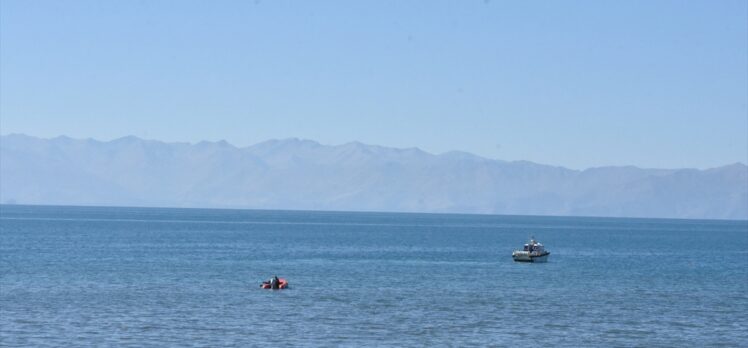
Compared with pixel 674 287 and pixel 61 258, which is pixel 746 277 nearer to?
pixel 674 287

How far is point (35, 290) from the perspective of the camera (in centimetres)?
7619

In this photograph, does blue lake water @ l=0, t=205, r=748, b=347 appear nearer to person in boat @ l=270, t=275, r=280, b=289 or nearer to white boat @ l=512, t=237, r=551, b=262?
person in boat @ l=270, t=275, r=280, b=289

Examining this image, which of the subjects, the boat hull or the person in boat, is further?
the boat hull

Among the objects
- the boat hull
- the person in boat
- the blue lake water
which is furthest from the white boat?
the person in boat

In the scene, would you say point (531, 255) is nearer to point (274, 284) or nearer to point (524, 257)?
point (524, 257)

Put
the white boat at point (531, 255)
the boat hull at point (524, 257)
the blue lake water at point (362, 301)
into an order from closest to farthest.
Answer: the blue lake water at point (362, 301), the boat hull at point (524, 257), the white boat at point (531, 255)

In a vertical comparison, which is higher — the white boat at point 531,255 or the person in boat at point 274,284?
the white boat at point 531,255

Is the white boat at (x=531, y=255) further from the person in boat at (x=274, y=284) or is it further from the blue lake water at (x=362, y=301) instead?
the person in boat at (x=274, y=284)

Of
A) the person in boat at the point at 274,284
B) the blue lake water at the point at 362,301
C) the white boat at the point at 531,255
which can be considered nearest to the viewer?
the blue lake water at the point at 362,301

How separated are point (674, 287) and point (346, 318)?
35.1 metres

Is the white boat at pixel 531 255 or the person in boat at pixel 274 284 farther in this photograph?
the white boat at pixel 531 255

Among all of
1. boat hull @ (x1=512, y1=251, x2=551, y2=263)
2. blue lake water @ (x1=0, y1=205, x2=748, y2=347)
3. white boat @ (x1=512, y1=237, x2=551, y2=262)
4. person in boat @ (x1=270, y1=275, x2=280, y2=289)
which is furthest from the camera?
white boat @ (x1=512, y1=237, x2=551, y2=262)

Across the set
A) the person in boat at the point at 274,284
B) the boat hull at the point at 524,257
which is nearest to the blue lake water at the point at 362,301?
the person in boat at the point at 274,284

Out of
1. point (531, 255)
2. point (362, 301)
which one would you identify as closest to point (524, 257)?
point (531, 255)
